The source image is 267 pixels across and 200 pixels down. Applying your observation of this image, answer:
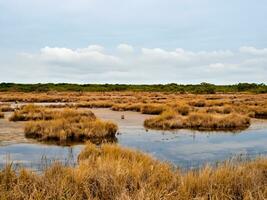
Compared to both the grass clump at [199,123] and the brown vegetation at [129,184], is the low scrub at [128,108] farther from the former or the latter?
the brown vegetation at [129,184]

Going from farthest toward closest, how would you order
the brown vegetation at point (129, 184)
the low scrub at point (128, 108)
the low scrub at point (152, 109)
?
the low scrub at point (128, 108) < the low scrub at point (152, 109) < the brown vegetation at point (129, 184)

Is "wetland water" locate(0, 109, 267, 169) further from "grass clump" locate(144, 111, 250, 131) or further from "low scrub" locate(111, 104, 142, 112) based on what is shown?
"low scrub" locate(111, 104, 142, 112)

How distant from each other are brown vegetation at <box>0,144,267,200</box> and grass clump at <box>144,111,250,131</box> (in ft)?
41.3

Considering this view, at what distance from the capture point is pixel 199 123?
20531 mm

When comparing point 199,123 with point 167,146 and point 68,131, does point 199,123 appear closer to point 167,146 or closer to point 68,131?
point 167,146

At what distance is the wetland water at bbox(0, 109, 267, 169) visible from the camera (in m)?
11.2

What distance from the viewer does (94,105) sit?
121 ft

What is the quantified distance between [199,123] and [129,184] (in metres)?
14.4

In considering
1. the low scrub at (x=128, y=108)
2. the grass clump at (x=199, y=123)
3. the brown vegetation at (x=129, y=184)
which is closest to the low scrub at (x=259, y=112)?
the grass clump at (x=199, y=123)

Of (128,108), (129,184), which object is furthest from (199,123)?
(129,184)

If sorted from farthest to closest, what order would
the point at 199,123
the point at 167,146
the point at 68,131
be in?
the point at 199,123, the point at 68,131, the point at 167,146

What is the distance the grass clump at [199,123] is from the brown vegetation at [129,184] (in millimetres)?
12601

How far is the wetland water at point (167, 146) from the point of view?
36.6ft

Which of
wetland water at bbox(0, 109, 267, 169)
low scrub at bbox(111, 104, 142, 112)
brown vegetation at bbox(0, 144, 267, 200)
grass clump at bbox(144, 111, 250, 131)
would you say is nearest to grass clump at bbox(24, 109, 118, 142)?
wetland water at bbox(0, 109, 267, 169)
